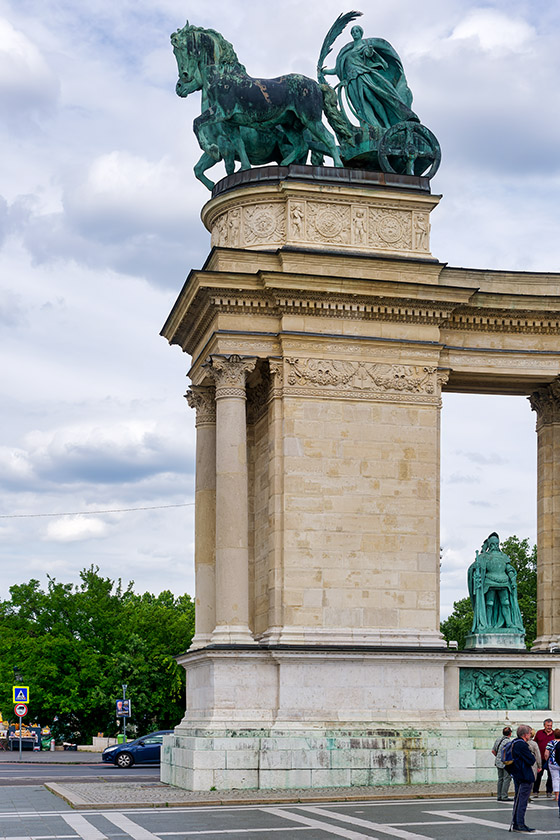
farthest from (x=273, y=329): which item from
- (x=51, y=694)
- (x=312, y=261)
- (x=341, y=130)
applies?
(x=51, y=694)

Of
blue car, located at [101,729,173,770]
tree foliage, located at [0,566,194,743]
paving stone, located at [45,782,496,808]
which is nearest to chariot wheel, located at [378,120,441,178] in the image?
paving stone, located at [45,782,496,808]

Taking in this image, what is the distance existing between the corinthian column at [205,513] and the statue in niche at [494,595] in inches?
267

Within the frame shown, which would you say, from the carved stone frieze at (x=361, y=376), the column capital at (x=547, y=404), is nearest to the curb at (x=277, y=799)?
the carved stone frieze at (x=361, y=376)

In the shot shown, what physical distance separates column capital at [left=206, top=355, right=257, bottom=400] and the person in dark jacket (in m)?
12.1

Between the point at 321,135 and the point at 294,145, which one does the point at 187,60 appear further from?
the point at 321,135

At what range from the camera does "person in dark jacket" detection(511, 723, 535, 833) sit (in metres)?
21.0

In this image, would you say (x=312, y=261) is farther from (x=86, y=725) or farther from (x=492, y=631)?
(x=86, y=725)

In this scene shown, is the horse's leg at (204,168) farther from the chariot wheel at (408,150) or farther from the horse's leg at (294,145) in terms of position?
the chariot wheel at (408,150)

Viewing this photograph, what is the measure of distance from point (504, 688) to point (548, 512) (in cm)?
517

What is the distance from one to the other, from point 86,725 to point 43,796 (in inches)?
2061

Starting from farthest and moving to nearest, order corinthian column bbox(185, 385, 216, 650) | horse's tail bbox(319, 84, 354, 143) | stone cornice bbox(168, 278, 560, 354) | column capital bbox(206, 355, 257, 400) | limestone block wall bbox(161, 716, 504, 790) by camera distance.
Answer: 1. horse's tail bbox(319, 84, 354, 143)
2. corinthian column bbox(185, 385, 216, 650)
3. stone cornice bbox(168, 278, 560, 354)
4. column capital bbox(206, 355, 257, 400)
5. limestone block wall bbox(161, 716, 504, 790)

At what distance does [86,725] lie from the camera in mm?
81375

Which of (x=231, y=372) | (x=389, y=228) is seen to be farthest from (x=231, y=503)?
(x=389, y=228)

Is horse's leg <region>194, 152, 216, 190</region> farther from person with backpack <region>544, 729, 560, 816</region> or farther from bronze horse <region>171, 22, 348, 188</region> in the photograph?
person with backpack <region>544, 729, 560, 816</region>
